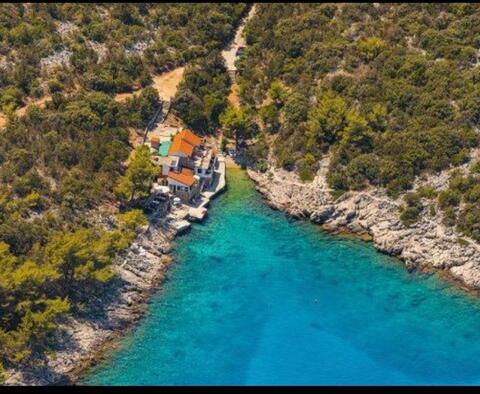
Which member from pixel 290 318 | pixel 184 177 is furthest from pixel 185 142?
pixel 290 318

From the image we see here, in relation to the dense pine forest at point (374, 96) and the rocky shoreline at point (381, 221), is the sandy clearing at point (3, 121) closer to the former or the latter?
the dense pine forest at point (374, 96)

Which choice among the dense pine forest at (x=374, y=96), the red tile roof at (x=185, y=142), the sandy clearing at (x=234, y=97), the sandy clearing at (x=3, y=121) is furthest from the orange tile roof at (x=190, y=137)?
the sandy clearing at (x=3, y=121)

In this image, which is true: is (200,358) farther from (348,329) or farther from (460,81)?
(460,81)

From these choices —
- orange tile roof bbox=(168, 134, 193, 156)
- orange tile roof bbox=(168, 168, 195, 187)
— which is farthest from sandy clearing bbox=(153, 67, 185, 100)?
orange tile roof bbox=(168, 168, 195, 187)

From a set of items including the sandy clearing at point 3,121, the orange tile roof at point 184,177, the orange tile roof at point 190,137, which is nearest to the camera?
the orange tile roof at point 184,177

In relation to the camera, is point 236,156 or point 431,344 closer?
point 431,344
